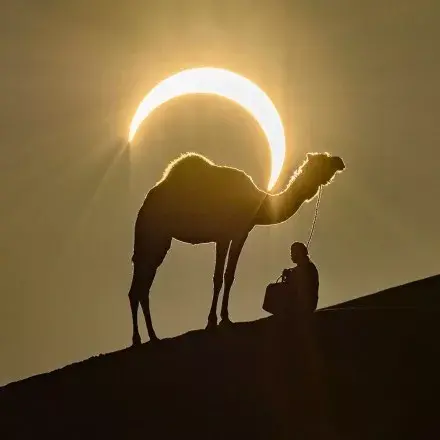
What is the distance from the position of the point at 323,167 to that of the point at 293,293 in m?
2.44

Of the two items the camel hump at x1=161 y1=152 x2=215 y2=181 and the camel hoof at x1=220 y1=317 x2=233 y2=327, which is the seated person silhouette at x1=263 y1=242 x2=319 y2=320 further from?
the camel hump at x1=161 y1=152 x2=215 y2=181

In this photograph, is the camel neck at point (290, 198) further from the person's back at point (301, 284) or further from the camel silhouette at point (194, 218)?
the person's back at point (301, 284)

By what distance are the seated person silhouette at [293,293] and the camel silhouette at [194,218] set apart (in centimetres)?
77

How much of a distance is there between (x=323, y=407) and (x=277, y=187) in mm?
5598

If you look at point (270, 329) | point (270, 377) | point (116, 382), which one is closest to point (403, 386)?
point (270, 377)

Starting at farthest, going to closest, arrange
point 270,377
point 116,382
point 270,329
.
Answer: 1. point 270,329
2. point 116,382
3. point 270,377

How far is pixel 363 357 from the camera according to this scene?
13.0 metres

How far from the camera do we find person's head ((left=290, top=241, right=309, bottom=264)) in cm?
1512

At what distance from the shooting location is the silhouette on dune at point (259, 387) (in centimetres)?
1165

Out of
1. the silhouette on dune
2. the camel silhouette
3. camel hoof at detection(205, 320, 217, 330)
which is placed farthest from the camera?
the camel silhouette

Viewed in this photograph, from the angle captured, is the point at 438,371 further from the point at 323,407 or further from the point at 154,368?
the point at 154,368

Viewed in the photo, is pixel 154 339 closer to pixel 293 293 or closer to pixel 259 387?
pixel 293 293

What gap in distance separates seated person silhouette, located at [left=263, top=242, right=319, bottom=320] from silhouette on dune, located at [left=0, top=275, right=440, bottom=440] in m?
0.26

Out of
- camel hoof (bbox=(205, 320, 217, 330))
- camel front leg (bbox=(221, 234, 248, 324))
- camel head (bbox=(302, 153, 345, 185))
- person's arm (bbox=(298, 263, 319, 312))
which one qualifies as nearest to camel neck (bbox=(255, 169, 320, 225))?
camel head (bbox=(302, 153, 345, 185))
